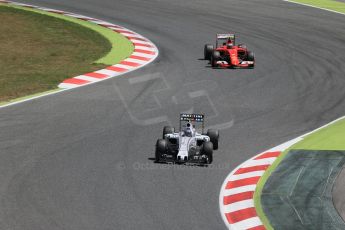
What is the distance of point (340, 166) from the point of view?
22.6 metres

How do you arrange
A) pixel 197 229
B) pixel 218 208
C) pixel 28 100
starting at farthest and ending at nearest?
pixel 28 100 < pixel 218 208 < pixel 197 229

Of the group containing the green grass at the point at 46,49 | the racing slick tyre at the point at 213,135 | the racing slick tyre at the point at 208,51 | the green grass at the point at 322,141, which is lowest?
the green grass at the point at 46,49

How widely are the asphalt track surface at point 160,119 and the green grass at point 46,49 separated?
170cm

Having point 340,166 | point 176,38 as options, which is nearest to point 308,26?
point 176,38

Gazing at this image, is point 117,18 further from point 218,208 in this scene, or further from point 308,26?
point 218,208

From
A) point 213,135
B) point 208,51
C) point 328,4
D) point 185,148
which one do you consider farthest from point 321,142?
point 328,4

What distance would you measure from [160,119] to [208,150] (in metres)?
4.71

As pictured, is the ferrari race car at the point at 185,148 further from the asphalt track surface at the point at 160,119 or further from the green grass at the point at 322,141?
the green grass at the point at 322,141

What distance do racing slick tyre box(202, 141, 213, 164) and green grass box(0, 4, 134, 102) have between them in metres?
8.80

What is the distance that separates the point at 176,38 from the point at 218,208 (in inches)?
811

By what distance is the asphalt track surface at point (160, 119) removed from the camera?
63.4 ft

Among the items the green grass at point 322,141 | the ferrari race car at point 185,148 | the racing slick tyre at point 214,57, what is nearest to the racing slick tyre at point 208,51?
the racing slick tyre at point 214,57

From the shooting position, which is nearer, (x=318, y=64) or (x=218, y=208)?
(x=218, y=208)

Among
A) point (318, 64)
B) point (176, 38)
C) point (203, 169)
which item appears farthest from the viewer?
point (176, 38)
